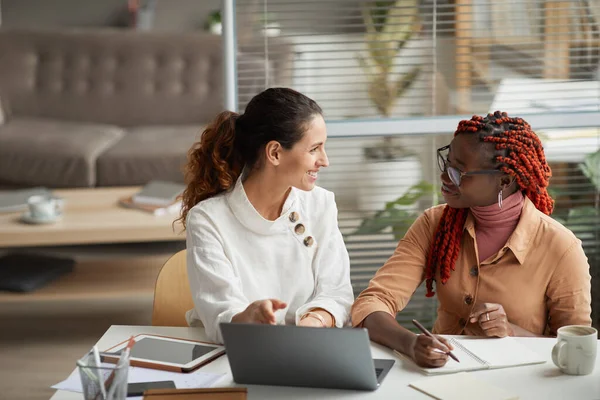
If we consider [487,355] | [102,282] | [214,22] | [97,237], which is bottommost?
[102,282]

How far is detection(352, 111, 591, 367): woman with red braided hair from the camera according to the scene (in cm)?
190

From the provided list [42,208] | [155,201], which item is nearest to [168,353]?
[42,208]

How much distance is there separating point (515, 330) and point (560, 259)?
7.2 inches

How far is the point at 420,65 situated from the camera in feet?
8.71

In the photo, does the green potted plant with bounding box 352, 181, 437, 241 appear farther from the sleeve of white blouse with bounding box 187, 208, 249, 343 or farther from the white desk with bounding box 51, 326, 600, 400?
the white desk with bounding box 51, 326, 600, 400

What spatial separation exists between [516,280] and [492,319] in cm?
20

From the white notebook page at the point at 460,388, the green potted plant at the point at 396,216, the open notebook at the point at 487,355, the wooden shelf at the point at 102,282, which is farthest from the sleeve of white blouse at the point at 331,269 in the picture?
the wooden shelf at the point at 102,282

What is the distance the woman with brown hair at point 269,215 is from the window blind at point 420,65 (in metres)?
0.63

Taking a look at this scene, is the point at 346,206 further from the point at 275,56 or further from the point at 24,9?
the point at 24,9

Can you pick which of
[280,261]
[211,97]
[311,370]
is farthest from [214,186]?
[211,97]

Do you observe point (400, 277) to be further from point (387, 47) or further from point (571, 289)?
point (387, 47)

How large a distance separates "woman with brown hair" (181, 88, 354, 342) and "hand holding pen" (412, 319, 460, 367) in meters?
0.29

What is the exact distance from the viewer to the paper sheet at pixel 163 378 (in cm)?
156

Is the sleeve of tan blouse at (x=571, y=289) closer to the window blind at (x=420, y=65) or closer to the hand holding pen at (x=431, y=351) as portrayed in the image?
the hand holding pen at (x=431, y=351)
